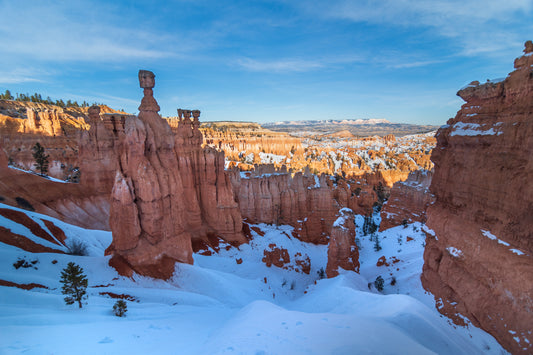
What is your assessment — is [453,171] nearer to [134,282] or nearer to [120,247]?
[134,282]

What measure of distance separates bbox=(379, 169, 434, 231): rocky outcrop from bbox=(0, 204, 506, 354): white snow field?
17603mm

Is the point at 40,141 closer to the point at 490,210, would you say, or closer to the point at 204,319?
the point at 204,319

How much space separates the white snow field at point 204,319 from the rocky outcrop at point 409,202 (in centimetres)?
1760

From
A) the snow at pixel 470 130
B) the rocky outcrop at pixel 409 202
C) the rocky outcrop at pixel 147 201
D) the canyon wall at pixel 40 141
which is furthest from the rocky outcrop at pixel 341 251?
the canyon wall at pixel 40 141

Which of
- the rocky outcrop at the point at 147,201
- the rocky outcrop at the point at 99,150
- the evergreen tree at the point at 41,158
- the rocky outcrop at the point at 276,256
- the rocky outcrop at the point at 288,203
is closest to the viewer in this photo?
the rocky outcrop at the point at 147,201

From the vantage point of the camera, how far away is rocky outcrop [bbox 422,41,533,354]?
7.32m

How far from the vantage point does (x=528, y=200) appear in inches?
282

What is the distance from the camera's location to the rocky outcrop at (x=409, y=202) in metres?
30.4

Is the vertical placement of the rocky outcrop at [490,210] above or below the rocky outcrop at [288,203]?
above

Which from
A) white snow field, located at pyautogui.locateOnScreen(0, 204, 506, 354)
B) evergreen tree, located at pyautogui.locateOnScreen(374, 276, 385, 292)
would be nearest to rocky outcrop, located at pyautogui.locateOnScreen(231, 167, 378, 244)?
evergreen tree, located at pyautogui.locateOnScreen(374, 276, 385, 292)

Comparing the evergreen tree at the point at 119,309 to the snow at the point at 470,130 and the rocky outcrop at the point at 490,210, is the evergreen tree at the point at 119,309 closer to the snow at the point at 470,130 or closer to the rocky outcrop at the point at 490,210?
the rocky outcrop at the point at 490,210

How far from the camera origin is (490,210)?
8359 mm

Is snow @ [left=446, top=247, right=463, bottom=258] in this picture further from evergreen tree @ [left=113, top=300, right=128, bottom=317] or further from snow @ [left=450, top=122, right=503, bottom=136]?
evergreen tree @ [left=113, top=300, right=128, bottom=317]

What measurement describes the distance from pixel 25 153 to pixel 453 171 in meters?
55.0
